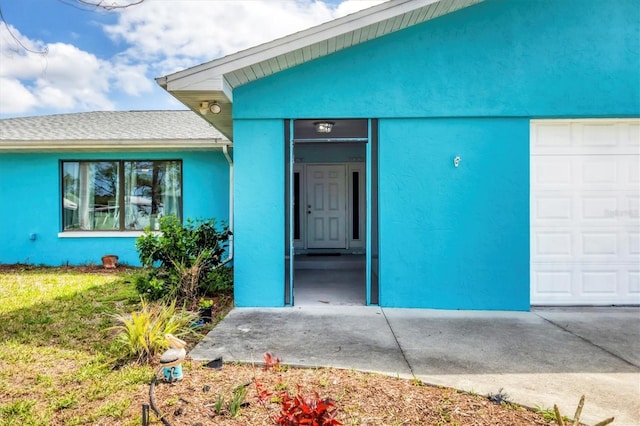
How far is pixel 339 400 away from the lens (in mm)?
2850

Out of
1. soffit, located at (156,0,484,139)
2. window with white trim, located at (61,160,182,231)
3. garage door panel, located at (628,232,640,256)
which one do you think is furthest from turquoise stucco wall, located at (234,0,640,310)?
window with white trim, located at (61,160,182,231)

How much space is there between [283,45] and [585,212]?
4838mm

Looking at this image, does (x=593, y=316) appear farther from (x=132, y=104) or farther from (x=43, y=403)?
(x=132, y=104)

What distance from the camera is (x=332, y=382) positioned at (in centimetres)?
315

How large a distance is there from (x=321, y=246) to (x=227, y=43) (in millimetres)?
5677

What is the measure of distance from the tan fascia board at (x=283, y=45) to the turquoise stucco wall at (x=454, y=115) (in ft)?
1.62

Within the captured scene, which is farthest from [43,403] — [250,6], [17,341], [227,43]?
[227,43]

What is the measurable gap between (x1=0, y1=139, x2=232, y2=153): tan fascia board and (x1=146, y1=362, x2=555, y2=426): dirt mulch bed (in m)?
5.94

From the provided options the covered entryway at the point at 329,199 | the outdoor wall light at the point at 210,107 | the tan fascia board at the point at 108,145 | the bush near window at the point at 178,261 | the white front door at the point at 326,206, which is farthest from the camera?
the white front door at the point at 326,206

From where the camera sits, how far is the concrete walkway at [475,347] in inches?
122

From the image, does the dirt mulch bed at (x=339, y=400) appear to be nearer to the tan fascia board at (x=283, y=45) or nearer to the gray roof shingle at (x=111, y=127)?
the tan fascia board at (x=283, y=45)

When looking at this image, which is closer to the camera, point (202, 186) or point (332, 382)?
point (332, 382)

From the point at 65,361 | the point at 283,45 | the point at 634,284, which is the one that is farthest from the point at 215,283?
the point at 634,284

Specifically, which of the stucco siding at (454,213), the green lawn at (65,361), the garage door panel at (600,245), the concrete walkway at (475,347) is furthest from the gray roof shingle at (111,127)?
the garage door panel at (600,245)
